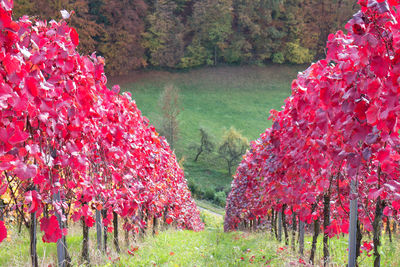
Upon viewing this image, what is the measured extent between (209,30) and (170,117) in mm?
19585

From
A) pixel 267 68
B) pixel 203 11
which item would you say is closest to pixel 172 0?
pixel 203 11

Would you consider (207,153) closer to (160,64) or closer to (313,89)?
(160,64)

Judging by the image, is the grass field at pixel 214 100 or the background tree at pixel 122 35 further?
the background tree at pixel 122 35

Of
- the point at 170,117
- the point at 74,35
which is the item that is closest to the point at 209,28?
the point at 170,117

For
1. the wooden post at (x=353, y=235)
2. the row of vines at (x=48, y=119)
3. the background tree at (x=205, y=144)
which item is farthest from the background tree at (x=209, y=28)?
the wooden post at (x=353, y=235)

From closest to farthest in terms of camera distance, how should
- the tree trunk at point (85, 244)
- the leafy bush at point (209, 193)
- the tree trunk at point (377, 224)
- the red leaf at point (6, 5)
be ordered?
the red leaf at point (6, 5) < the tree trunk at point (377, 224) < the tree trunk at point (85, 244) < the leafy bush at point (209, 193)

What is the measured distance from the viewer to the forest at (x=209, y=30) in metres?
42.6

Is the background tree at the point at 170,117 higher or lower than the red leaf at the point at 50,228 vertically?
lower

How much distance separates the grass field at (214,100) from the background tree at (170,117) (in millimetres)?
1135

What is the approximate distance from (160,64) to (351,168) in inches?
1793

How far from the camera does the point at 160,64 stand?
45844 mm

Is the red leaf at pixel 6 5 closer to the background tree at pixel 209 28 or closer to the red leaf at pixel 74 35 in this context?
the red leaf at pixel 74 35

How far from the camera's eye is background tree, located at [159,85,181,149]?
3316 centimetres

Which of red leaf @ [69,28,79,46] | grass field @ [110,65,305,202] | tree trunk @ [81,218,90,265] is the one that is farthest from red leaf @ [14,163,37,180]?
grass field @ [110,65,305,202]
